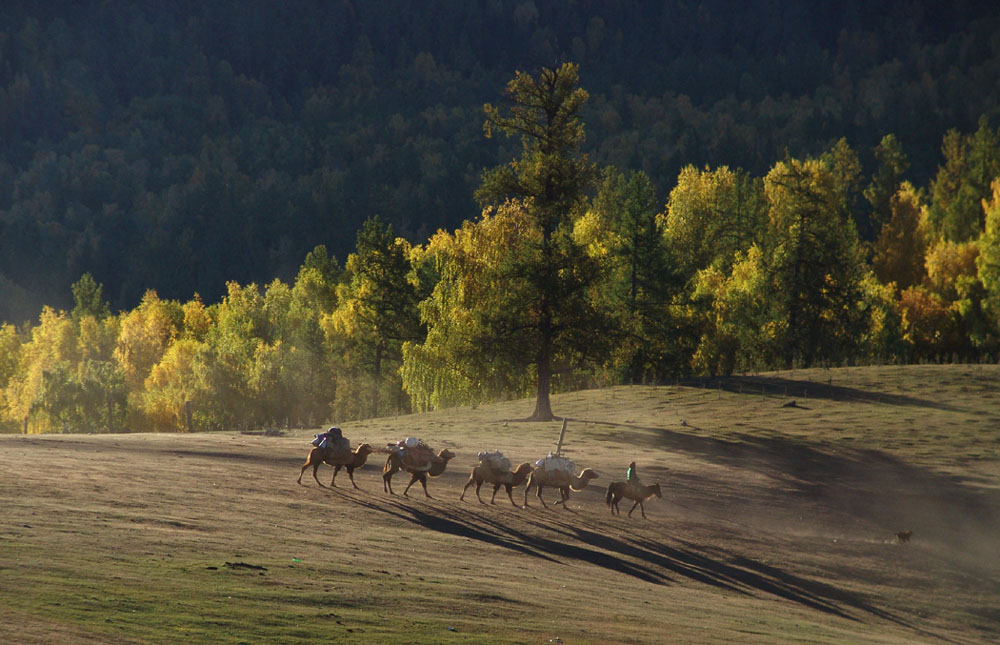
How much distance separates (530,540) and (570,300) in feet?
90.7

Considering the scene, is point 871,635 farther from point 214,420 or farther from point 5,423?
point 5,423

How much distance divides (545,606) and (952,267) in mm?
92235

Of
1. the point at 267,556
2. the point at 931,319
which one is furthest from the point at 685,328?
the point at 267,556

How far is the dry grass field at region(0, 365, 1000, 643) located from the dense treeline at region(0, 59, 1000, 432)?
8232mm

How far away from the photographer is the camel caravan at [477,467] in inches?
1114

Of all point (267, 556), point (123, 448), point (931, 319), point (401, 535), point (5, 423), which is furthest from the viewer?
point (5, 423)

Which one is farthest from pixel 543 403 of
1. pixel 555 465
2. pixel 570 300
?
pixel 555 465

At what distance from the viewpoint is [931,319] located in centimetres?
9619

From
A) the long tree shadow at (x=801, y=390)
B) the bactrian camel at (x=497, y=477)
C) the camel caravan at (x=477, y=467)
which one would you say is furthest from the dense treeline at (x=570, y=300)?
the bactrian camel at (x=497, y=477)

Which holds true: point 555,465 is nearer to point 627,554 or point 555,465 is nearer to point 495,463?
point 495,463

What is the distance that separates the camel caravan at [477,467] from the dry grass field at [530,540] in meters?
0.66

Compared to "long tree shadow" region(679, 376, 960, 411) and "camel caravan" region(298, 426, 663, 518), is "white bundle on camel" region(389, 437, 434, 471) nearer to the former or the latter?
"camel caravan" region(298, 426, 663, 518)

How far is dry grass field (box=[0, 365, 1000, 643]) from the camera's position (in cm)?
1438

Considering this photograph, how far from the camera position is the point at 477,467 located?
29.0 metres
